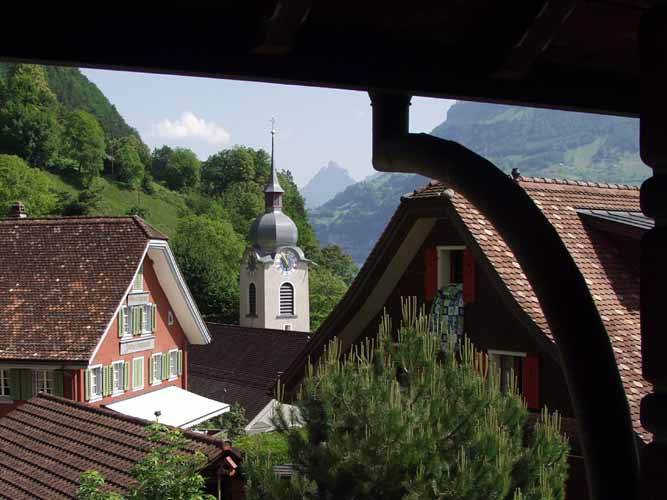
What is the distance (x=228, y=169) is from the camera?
109562 millimetres

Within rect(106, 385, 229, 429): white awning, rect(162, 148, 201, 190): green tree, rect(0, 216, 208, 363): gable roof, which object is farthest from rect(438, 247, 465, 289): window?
rect(162, 148, 201, 190): green tree

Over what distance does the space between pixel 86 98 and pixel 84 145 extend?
106 feet

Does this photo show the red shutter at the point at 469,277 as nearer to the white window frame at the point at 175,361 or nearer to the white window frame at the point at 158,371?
the white window frame at the point at 158,371

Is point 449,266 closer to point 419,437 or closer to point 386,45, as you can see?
point 419,437

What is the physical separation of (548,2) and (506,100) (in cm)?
26

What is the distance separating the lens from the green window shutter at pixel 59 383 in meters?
26.0

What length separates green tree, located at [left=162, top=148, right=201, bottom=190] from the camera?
114312mm

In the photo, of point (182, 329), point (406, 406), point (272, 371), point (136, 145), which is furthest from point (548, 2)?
point (136, 145)

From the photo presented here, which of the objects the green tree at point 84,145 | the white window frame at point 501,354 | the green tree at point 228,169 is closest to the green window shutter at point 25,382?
the white window frame at point 501,354

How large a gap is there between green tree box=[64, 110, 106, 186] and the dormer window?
228ft

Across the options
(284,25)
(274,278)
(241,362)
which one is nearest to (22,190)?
(274,278)

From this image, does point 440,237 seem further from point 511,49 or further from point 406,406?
point 511,49

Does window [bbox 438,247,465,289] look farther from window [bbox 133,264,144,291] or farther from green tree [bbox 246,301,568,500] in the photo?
window [bbox 133,264,144,291]

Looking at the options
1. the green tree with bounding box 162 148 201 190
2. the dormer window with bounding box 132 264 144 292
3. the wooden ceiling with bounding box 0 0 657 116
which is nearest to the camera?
the wooden ceiling with bounding box 0 0 657 116
